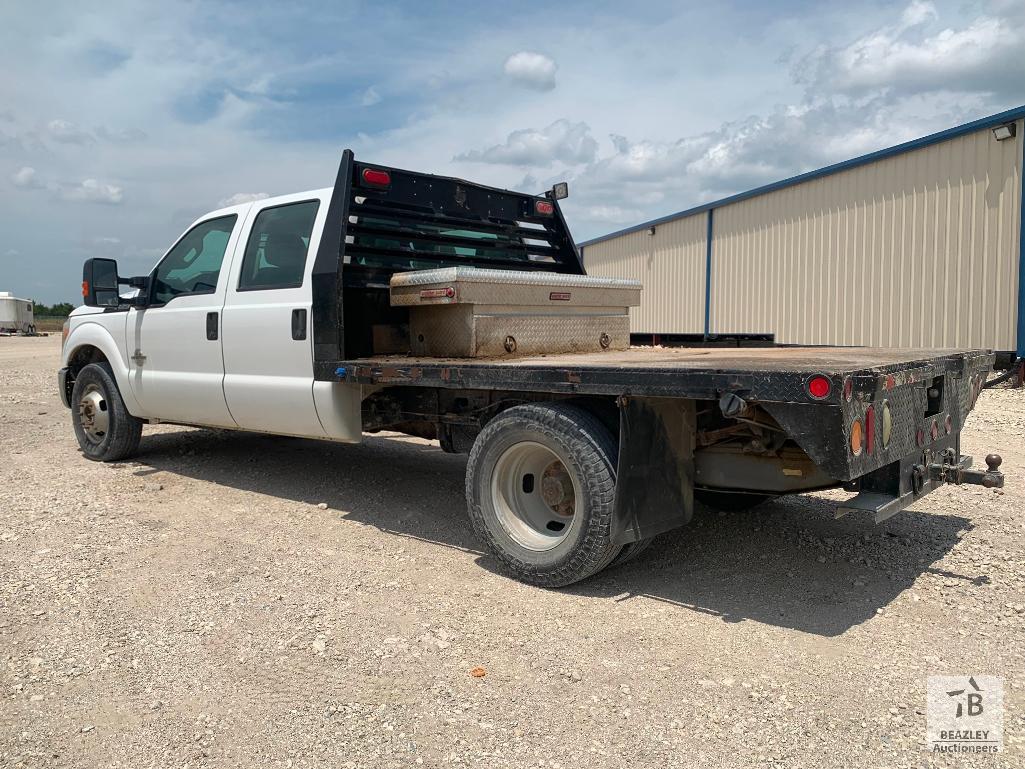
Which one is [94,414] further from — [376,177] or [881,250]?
[881,250]

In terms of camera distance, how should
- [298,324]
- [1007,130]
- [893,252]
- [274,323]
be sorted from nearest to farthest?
[298,324] → [274,323] → [1007,130] → [893,252]

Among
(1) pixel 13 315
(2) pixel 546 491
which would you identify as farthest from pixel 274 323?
A: (1) pixel 13 315

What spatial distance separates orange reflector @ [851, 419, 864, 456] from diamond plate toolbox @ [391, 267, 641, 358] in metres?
2.45

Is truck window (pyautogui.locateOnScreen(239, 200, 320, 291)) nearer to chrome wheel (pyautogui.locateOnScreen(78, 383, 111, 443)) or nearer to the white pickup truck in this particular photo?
the white pickup truck

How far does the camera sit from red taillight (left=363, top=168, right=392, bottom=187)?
5.59 m

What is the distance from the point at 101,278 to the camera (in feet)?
22.1

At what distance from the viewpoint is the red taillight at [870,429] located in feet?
11.3

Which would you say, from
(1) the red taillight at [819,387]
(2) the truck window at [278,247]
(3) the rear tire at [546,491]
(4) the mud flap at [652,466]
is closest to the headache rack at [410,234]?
(2) the truck window at [278,247]

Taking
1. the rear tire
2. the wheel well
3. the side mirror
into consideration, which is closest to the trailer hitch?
the rear tire

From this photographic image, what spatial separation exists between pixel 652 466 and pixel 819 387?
104 centimetres

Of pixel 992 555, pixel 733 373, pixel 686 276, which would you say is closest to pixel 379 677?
pixel 733 373

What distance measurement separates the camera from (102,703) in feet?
10.2

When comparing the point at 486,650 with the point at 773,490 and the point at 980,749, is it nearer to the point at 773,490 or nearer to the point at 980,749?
the point at 773,490

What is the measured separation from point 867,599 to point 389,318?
11.3 ft
